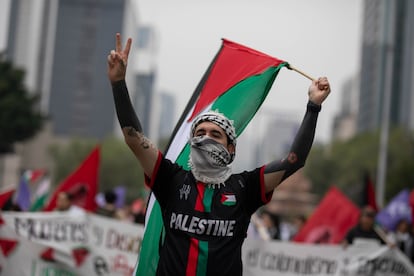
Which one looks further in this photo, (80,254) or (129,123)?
(80,254)

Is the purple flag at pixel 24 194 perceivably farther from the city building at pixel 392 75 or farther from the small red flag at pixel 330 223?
the city building at pixel 392 75

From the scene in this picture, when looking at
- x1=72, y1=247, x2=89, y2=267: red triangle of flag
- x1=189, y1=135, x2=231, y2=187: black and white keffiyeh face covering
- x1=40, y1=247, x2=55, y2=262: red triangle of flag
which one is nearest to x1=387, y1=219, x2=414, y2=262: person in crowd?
x1=72, y1=247, x2=89, y2=267: red triangle of flag

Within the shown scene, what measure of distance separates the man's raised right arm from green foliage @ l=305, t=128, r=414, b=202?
37991 mm

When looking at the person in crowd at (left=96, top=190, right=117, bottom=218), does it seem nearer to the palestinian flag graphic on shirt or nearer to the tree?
the palestinian flag graphic on shirt

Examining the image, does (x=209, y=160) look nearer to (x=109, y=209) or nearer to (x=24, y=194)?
(x=109, y=209)

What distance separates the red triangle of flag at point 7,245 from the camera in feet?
26.8

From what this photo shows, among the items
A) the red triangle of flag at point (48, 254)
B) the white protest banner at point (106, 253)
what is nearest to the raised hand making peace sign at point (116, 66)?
the white protest banner at point (106, 253)

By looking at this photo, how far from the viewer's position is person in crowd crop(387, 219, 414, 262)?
11.3 m

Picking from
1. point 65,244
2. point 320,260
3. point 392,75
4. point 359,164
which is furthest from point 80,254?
point 392,75

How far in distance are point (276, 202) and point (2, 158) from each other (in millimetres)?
46192

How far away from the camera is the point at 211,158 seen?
3883mm

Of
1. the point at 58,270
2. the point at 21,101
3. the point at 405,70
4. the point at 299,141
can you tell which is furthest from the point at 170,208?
the point at 405,70

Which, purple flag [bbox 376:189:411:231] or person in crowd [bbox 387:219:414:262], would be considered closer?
person in crowd [bbox 387:219:414:262]

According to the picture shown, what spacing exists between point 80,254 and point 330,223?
4.38m
